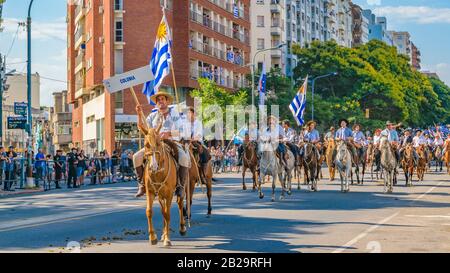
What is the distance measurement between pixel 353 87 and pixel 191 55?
24151mm

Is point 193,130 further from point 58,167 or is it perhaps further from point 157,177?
point 58,167

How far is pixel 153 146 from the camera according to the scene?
12602mm

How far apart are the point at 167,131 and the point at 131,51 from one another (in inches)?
2130

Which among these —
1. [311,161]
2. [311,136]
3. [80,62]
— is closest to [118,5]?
[80,62]

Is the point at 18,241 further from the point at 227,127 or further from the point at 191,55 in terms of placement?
the point at 191,55

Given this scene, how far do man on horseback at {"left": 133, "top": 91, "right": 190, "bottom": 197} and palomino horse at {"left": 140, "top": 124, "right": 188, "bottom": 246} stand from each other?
1.44ft

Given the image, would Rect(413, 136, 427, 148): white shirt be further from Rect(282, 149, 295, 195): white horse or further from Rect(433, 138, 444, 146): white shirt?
Rect(282, 149, 295, 195): white horse

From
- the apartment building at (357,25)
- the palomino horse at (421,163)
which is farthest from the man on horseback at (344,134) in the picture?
the apartment building at (357,25)

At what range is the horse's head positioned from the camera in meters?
12.6

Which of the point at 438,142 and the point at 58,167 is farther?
the point at 438,142

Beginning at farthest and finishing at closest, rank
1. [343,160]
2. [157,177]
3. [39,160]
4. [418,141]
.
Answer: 1. [418,141]
2. [39,160]
3. [343,160]
4. [157,177]

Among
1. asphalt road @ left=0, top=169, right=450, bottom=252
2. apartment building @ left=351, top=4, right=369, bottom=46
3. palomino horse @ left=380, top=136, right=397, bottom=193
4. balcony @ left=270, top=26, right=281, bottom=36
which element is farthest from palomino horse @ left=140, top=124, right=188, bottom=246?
apartment building @ left=351, top=4, right=369, bottom=46

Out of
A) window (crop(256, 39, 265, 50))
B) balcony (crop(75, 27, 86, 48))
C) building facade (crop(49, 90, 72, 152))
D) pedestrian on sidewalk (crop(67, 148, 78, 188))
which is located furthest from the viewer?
building facade (crop(49, 90, 72, 152))
